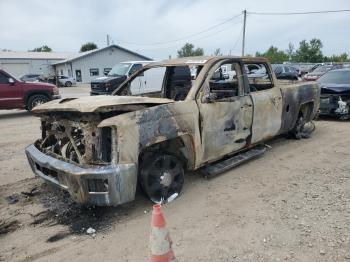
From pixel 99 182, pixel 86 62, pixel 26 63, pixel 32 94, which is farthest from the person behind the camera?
pixel 26 63

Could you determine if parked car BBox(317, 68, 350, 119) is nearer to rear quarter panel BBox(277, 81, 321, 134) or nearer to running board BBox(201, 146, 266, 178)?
rear quarter panel BBox(277, 81, 321, 134)

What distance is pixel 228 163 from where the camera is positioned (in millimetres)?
5422

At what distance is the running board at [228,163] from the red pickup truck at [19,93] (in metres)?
9.27

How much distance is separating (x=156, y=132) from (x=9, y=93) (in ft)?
32.6

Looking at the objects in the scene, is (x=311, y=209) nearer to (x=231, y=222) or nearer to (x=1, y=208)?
(x=231, y=222)

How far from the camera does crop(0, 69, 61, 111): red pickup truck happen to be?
12.2 meters

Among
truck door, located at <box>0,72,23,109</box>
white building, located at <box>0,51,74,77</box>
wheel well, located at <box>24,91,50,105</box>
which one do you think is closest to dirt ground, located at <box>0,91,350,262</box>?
truck door, located at <box>0,72,23,109</box>

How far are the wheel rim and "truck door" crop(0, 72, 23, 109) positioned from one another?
32.0 ft

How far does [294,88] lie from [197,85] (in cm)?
288

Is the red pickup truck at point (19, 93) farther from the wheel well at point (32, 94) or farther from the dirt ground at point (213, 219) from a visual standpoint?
the dirt ground at point (213, 219)

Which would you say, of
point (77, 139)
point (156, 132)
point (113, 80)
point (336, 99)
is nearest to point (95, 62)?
point (113, 80)

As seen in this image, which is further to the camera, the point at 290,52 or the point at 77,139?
the point at 290,52

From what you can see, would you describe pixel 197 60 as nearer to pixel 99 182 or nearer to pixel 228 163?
pixel 228 163

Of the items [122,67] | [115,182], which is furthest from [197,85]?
[122,67]
